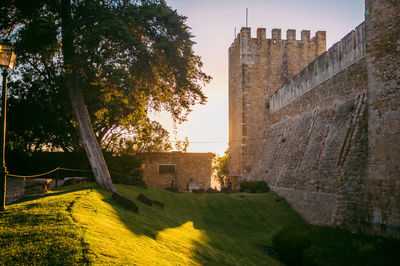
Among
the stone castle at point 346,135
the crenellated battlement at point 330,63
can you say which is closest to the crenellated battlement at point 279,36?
the stone castle at point 346,135

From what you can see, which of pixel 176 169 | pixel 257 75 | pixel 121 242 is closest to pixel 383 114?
pixel 121 242

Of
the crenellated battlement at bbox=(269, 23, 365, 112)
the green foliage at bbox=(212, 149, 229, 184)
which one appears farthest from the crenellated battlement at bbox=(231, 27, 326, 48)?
the green foliage at bbox=(212, 149, 229, 184)

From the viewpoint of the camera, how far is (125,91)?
13.6m

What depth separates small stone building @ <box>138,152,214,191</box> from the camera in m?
31.5

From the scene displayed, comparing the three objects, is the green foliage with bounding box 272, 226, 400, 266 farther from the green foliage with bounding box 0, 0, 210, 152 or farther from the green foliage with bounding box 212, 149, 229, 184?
the green foliage with bounding box 212, 149, 229, 184

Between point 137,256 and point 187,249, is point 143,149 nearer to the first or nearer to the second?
point 187,249

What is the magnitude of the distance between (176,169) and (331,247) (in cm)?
2466

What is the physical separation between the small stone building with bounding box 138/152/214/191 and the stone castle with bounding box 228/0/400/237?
716cm

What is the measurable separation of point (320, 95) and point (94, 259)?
1599cm

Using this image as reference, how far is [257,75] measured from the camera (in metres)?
29.7

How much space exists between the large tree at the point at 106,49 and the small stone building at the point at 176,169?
1536 centimetres

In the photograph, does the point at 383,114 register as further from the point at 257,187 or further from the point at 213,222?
the point at 257,187

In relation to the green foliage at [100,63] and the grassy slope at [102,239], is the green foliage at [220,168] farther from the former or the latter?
the grassy slope at [102,239]

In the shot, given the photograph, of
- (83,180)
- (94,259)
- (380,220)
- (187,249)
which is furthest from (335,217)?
(83,180)
